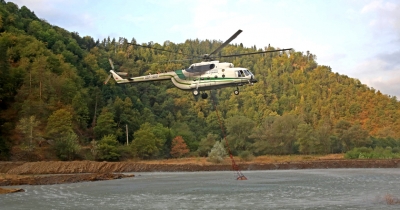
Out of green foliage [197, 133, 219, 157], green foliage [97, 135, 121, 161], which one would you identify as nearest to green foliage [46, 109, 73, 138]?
green foliage [97, 135, 121, 161]

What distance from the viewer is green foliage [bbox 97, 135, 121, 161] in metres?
89.2

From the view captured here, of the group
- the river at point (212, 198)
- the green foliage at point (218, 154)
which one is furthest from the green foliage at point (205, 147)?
the river at point (212, 198)

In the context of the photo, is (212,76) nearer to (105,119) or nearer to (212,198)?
(212,198)

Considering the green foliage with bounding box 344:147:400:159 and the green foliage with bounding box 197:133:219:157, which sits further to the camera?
the green foliage with bounding box 197:133:219:157

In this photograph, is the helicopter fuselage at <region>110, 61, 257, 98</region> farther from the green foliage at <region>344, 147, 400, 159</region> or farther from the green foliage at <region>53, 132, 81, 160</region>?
the green foliage at <region>344, 147, 400, 159</region>

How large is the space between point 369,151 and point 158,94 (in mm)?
91367

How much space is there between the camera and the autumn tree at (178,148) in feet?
375

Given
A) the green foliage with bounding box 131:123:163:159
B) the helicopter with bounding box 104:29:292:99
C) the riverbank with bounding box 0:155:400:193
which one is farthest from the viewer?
the green foliage with bounding box 131:123:163:159

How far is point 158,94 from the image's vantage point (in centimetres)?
16912

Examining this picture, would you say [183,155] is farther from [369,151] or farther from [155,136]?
[369,151]

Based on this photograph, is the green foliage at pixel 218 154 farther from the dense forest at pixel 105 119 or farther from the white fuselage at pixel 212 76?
the white fuselage at pixel 212 76

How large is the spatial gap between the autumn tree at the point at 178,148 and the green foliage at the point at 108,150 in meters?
24.3

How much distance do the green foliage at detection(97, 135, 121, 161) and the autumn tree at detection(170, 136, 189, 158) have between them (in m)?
24.3

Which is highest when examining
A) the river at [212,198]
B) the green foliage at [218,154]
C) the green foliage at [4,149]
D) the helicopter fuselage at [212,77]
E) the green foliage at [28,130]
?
the helicopter fuselage at [212,77]
